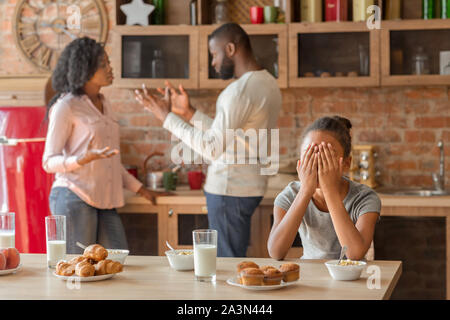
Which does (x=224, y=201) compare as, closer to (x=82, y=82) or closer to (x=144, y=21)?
(x=82, y=82)

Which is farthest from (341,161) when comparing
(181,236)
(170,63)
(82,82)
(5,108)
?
(5,108)

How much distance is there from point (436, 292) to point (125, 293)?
2.56 meters

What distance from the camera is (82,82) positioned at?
2.57 metres

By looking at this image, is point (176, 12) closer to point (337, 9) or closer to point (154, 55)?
point (154, 55)

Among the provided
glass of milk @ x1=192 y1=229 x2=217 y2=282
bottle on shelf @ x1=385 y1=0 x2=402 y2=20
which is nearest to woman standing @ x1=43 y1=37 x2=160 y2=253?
glass of milk @ x1=192 y1=229 x2=217 y2=282

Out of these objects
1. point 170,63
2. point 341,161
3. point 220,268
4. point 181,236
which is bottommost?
point 181,236

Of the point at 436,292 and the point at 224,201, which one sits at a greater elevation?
the point at 224,201

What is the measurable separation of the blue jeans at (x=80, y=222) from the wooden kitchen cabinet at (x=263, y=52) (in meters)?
1.10

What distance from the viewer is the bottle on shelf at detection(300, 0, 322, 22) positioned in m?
3.30

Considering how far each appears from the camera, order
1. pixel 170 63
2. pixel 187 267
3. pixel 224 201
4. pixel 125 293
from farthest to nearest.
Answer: pixel 170 63 < pixel 224 201 < pixel 187 267 < pixel 125 293

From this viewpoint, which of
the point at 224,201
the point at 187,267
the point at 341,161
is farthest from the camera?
the point at 224,201

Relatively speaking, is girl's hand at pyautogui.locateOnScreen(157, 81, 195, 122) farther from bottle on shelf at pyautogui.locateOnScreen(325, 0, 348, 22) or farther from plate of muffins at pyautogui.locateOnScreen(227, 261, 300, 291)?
plate of muffins at pyautogui.locateOnScreen(227, 261, 300, 291)

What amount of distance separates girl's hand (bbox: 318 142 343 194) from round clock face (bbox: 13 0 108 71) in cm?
235

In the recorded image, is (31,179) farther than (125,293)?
Yes
